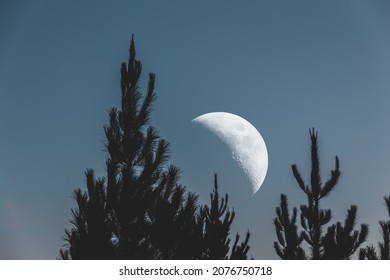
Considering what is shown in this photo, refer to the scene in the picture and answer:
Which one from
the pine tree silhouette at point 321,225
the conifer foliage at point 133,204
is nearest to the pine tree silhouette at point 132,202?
the conifer foliage at point 133,204

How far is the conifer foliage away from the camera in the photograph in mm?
7074

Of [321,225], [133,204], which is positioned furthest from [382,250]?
[133,204]

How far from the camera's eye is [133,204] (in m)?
7.53

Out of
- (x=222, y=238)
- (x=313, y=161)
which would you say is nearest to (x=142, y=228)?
(x=222, y=238)

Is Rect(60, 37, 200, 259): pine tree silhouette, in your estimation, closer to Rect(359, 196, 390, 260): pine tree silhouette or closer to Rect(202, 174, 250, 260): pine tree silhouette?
Rect(202, 174, 250, 260): pine tree silhouette

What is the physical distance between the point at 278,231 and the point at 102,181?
778 centimetres

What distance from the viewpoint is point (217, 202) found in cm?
941

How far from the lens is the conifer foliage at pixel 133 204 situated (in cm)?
707

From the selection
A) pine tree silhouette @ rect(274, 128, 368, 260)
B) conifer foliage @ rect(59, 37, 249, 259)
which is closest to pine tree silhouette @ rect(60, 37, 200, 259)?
conifer foliage @ rect(59, 37, 249, 259)

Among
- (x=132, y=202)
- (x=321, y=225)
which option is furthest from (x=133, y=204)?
(x=321, y=225)

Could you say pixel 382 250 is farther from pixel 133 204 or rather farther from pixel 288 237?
pixel 133 204

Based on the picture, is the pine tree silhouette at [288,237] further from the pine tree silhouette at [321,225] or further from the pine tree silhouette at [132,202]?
the pine tree silhouette at [132,202]

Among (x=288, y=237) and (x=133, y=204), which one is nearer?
(x=133, y=204)
